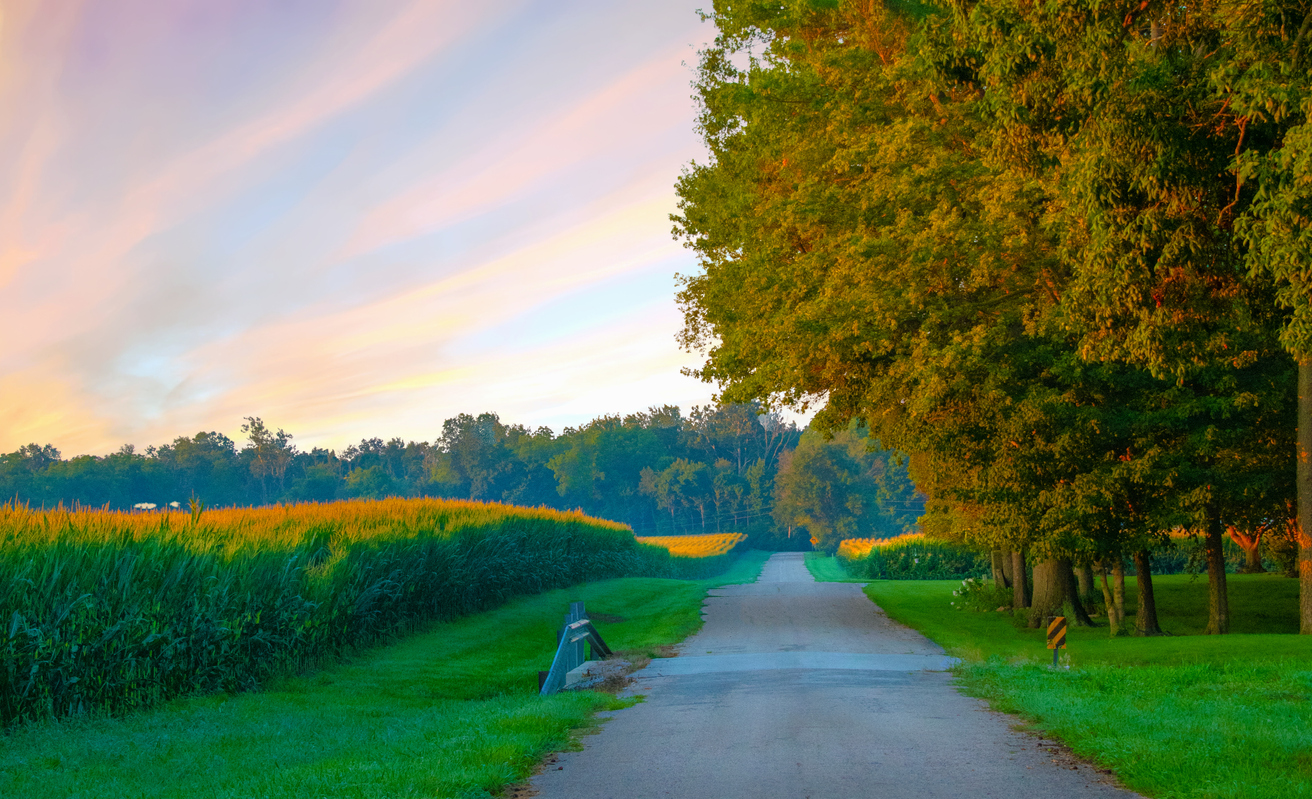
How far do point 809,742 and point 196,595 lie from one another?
8.90 m

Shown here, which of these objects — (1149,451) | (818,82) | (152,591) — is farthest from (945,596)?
(152,591)

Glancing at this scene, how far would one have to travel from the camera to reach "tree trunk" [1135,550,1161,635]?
22.7 metres

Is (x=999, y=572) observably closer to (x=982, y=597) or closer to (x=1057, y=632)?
(x=982, y=597)

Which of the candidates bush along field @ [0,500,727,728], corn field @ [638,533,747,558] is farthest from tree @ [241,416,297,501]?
bush along field @ [0,500,727,728]

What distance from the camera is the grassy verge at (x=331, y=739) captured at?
8305mm

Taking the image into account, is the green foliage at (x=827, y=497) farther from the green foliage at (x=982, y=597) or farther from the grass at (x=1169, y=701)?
the grass at (x=1169, y=701)

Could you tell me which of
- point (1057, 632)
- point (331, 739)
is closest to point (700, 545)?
point (1057, 632)

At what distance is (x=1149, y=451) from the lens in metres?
20.4

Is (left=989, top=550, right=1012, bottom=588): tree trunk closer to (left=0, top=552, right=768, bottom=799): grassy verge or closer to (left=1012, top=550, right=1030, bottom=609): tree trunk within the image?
(left=1012, top=550, right=1030, bottom=609): tree trunk

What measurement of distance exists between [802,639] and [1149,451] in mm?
9036

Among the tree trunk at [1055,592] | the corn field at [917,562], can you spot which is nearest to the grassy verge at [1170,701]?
the tree trunk at [1055,592]

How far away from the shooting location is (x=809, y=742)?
1014cm

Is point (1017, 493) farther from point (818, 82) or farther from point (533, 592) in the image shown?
point (533, 592)

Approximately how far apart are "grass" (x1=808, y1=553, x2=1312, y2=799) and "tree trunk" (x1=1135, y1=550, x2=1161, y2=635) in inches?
65.5
